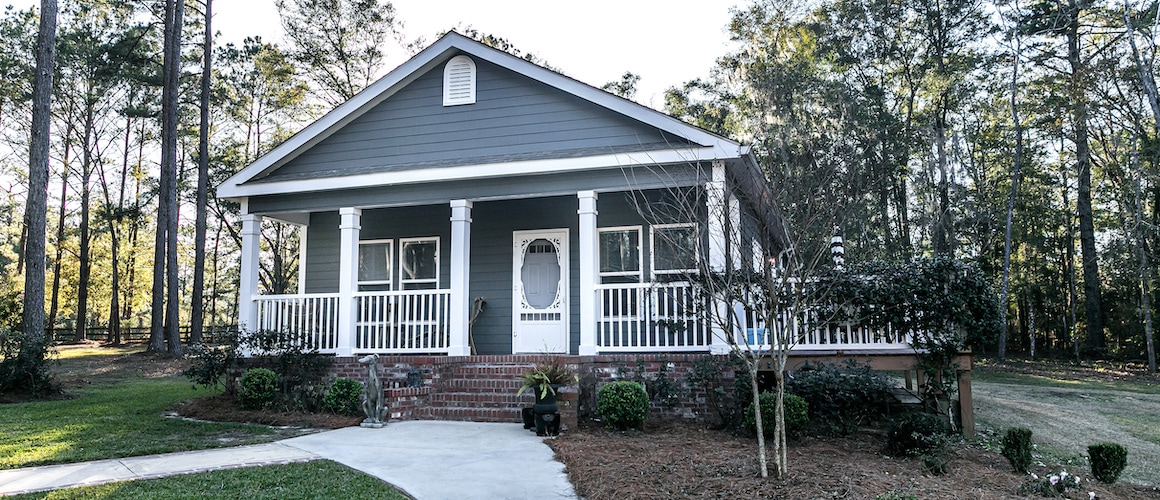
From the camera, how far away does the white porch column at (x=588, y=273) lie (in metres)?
9.37

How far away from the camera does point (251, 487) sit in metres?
5.31

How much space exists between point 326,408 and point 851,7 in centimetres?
2092

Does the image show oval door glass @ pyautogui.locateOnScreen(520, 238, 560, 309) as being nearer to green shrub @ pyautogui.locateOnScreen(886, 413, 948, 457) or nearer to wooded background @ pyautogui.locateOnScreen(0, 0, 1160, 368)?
green shrub @ pyautogui.locateOnScreen(886, 413, 948, 457)

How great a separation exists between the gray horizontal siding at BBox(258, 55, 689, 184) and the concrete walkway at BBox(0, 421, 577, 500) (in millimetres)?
4129

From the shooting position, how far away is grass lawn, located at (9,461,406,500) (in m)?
5.04

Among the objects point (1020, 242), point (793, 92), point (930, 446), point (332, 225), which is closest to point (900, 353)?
point (930, 446)

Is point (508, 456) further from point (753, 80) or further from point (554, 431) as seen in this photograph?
point (753, 80)

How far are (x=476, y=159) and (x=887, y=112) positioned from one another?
1693cm

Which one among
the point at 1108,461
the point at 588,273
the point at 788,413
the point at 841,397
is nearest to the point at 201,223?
the point at 588,273

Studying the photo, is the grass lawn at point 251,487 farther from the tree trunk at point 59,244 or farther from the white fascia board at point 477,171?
the tree trunk at point 59,244

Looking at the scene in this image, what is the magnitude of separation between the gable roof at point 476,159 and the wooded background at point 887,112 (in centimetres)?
934

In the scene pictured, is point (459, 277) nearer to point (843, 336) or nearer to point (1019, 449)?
point (843, 336)

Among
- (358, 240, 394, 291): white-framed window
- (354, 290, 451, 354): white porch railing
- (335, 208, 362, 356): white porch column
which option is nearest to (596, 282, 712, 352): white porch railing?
(354, 290, 451, 354): white porch railing

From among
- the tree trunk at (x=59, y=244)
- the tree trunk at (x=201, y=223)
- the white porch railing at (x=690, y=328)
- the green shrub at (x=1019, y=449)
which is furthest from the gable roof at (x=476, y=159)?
the tree trunk at (x=59, y=244)
